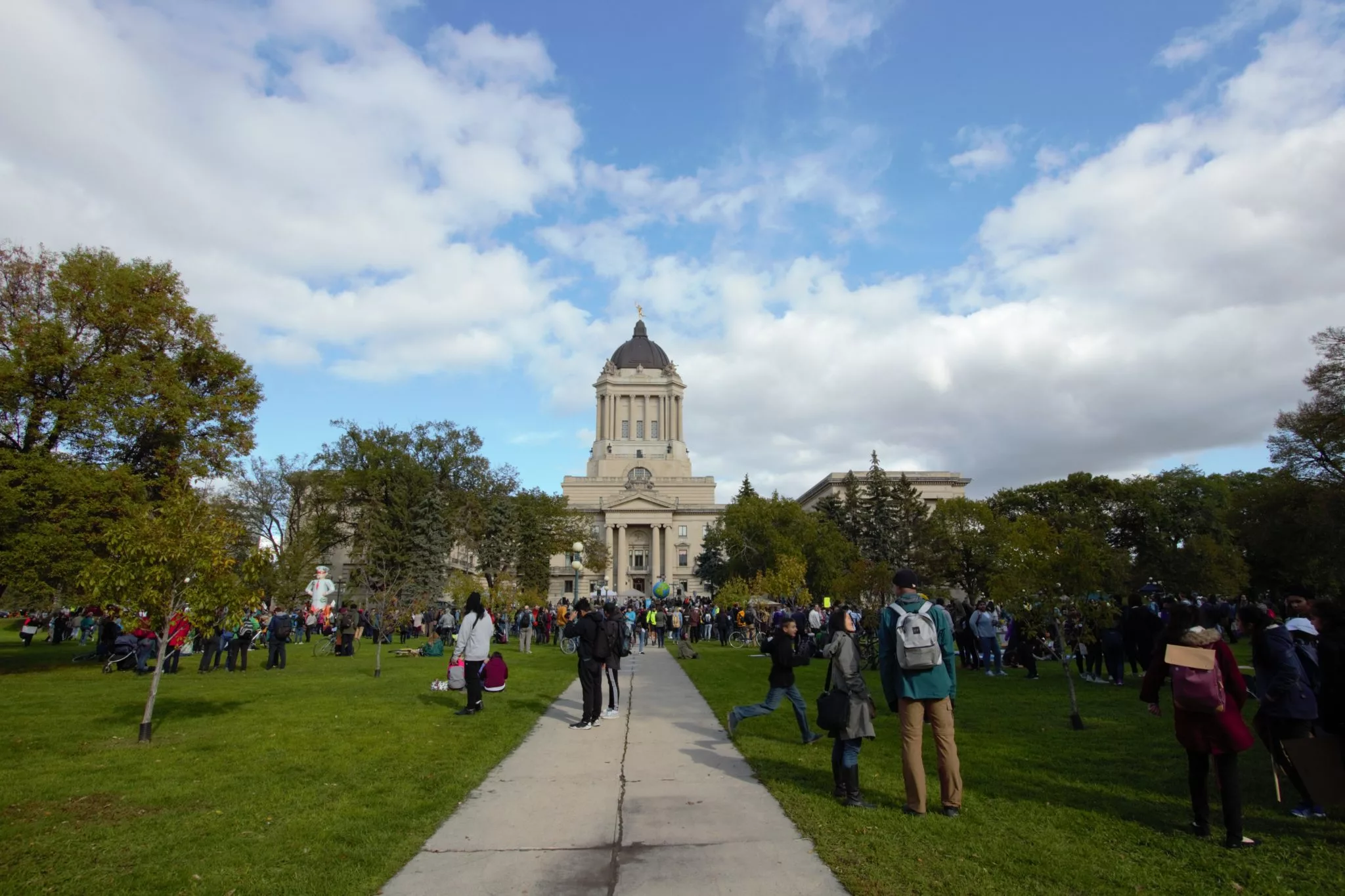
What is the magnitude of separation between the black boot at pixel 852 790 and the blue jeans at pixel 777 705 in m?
2.44

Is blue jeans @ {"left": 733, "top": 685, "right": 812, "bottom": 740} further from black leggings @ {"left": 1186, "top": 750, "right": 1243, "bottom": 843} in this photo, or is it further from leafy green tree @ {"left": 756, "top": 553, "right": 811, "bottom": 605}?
leafy green tree @ {"left": 756, "top": 553, "right": 811, "bottom": 605}

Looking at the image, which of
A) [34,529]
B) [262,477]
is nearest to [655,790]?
[34,529]

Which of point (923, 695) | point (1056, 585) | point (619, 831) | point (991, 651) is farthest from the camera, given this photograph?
point (991, 651)

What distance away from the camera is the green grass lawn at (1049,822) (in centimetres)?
511

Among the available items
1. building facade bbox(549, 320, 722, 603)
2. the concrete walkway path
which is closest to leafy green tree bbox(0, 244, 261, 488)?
the concrete walkway path

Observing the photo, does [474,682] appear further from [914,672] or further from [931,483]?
[931,483]

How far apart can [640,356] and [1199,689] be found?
391ft

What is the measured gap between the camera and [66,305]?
2109 cm

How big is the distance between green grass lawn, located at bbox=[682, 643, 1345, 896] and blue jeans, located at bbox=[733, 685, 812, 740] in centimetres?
31

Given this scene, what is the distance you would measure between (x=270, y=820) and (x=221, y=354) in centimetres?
2197

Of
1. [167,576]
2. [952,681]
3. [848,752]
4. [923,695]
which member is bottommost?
[848,752]

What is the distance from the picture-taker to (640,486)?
3984 inches

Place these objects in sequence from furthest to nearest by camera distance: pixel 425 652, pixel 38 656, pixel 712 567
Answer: pixel 712 567, pixel 425 652, pixel 38 656

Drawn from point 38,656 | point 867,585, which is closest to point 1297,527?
point 867,585
